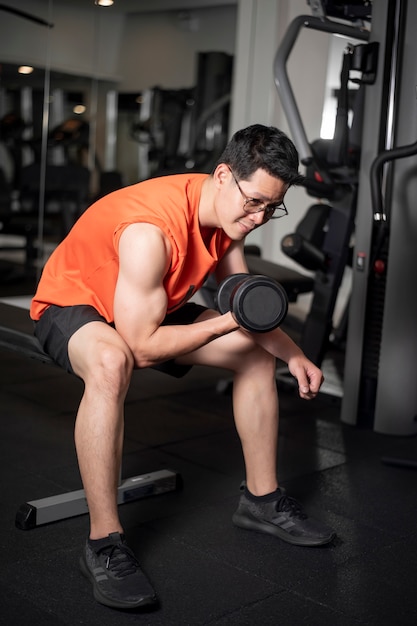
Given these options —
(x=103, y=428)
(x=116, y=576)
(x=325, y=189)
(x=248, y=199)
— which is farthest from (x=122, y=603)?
(x=325, y=189)

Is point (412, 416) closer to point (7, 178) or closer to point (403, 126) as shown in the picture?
point (403, 126)

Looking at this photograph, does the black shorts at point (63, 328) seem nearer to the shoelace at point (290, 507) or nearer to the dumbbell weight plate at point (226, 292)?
the dumbbell weight plate at point (226, 292)

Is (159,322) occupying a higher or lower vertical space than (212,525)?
higher

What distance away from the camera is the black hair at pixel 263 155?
5.78ft

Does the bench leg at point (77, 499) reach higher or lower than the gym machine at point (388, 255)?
lower

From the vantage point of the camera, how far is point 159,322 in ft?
5.89

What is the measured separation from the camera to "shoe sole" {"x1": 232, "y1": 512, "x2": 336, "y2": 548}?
80.3 inches

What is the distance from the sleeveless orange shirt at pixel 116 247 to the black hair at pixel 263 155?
0.17 m

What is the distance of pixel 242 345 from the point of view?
2031 millimetres

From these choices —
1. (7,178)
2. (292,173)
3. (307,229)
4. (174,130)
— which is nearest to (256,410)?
(292,173)

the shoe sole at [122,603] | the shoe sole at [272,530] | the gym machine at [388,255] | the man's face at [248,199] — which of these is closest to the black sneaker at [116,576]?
the shoe sole at [122,603]

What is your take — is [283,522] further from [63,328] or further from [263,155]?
[263,155]

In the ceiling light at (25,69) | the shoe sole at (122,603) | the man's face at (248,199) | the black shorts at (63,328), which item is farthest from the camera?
the ceiling light at (25,69)

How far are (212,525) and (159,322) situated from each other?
0.67 meters
